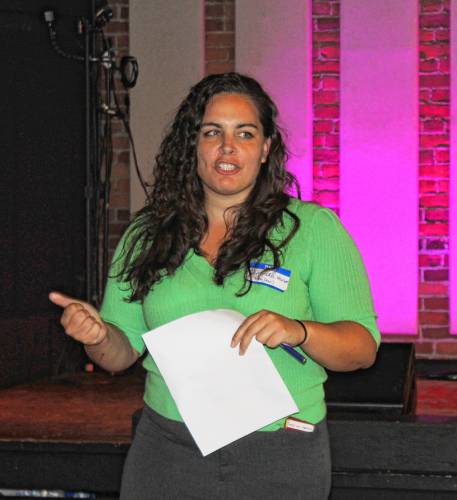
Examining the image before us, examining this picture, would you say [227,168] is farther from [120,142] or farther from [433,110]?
[120,142]

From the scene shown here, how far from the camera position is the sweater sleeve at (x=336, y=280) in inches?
60.3

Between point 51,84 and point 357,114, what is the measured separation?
4.94 feet

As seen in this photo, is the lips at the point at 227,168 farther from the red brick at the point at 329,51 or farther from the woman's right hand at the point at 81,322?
the red brick at the point at 329,51

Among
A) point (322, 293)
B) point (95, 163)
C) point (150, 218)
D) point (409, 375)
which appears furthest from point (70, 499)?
point (95, 163)

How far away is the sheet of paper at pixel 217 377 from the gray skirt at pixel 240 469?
0.12ft

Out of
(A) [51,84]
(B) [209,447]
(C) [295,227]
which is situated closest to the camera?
(B) [209,447]

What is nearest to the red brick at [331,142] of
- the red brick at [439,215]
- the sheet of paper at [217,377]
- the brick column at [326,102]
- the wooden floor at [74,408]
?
the brick column at [326,102]

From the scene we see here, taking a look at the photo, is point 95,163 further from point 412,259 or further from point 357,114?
point 412,259

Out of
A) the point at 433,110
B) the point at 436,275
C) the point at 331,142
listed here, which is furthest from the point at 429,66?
the point at 436,275

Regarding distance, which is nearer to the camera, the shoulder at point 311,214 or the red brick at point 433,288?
the shoulder at point 311,214

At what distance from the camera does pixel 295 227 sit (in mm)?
1567

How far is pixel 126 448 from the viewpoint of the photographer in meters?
2.80

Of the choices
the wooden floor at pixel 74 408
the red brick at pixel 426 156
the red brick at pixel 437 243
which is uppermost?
the red brick at pixel 426 156

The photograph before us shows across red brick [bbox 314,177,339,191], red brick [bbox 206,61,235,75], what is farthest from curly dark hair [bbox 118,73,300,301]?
red brick [bbox 206,61,235,75]
